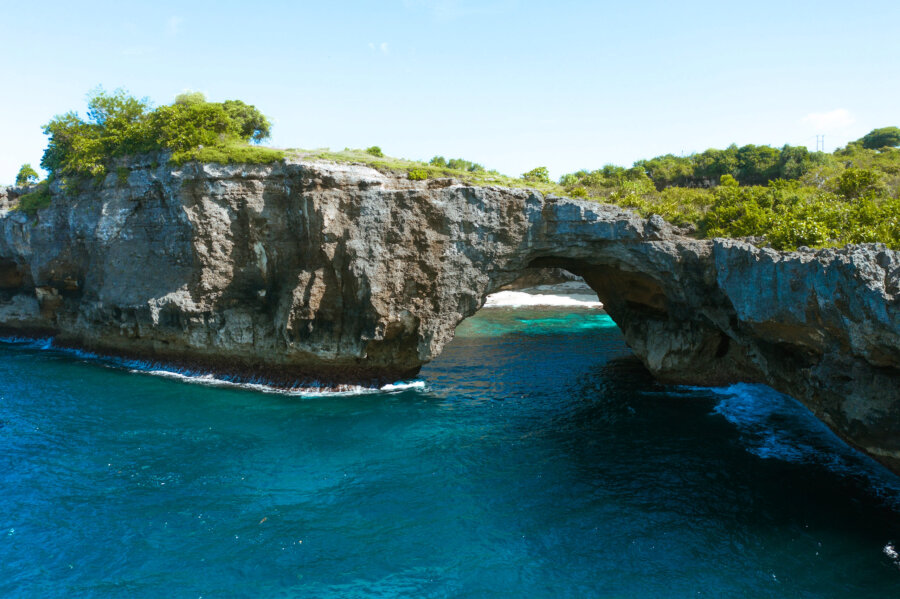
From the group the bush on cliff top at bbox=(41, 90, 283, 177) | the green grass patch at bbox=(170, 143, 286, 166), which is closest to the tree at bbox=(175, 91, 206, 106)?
the bush on cliff top at bbox=(41, 90, 283, 177)

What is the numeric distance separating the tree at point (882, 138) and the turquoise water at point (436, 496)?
45883 millimetres

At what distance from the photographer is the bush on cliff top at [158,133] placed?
95.7ft

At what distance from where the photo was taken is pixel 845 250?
49.7ft

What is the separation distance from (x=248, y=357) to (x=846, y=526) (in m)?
28.3

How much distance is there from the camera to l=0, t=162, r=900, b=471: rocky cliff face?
2419 centimetres

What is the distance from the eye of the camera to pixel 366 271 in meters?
25.8

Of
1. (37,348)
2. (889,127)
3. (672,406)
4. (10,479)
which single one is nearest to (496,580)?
(672,406)

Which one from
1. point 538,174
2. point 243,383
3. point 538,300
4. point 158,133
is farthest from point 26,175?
point 538,300

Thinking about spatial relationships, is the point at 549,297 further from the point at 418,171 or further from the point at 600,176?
the point at 418,171

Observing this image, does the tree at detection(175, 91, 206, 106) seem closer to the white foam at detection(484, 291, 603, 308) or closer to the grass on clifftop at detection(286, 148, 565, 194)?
the grass on clifftop at detection(286, 148, 565, 194)

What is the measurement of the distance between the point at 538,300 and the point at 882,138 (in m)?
40.5

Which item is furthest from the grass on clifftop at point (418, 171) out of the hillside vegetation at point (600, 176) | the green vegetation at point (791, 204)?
the green vegetation at point (791, 204)

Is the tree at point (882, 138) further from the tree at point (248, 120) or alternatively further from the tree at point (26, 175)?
Result: the tree at point (26, 175)

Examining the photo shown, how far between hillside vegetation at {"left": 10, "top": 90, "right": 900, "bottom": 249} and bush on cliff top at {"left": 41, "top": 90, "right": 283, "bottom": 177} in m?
0.06
